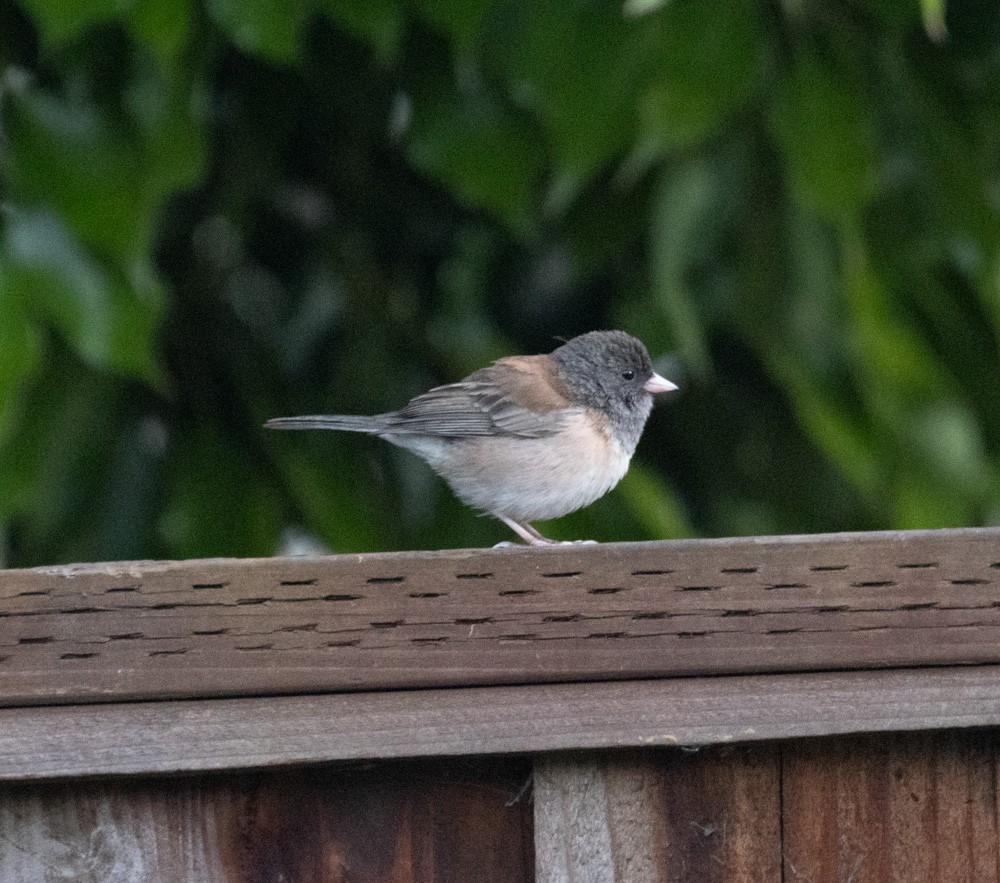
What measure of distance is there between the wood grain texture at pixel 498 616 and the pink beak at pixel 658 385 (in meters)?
1.40

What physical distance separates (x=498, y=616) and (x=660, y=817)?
24 cm

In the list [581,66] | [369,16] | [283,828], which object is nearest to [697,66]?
[581,66]

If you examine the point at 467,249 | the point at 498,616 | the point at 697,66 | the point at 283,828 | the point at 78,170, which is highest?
the point at 467,249

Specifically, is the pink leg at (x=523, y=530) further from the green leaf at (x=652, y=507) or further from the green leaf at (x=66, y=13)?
Result: the green leaf at (x=66, y=13)

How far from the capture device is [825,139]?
2176mm

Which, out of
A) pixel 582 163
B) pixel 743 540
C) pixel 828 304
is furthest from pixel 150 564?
pixel 828 304

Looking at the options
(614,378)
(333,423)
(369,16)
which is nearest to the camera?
(369,16)

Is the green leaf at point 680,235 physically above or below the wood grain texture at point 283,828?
above

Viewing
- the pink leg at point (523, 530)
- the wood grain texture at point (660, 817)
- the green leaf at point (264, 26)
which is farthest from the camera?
the pink leg at point (523, 530)

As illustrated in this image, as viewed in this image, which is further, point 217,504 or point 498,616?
point 217,504

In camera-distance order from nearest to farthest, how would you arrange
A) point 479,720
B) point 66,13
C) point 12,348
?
point 479,720
point 66,13
point 12,348

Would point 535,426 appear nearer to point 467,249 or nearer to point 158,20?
point 467,249

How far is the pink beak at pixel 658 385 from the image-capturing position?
9.09ft

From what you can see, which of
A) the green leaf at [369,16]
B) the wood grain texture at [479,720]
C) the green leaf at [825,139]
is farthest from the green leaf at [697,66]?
the wood grain texture at [479,720]
